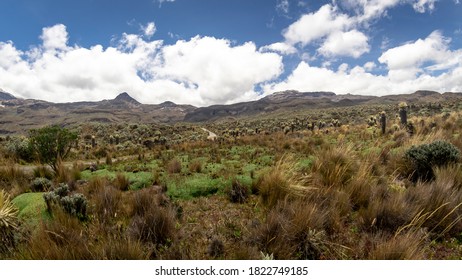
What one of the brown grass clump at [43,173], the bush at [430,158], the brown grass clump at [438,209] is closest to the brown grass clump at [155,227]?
the brown grass clump at [438,209]

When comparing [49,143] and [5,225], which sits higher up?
[49,143]

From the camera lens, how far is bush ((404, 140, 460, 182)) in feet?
23.9

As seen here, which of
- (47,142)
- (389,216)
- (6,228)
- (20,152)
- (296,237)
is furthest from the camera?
(20,152)

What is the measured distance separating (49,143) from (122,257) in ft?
38.7

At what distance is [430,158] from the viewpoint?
7328 mm

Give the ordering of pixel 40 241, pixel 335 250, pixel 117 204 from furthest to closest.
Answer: pixel 117 204 < pixel 335 250 < pixel 40 241

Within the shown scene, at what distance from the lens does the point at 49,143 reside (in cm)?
1280

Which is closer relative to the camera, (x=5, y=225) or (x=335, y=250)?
(x=335, y=250)

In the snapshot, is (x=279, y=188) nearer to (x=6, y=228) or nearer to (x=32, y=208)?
(x=6, y=228)

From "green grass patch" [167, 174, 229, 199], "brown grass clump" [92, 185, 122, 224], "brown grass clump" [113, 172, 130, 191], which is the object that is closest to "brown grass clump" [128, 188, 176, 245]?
"brown grass clump" [92, 185, 122, 224]

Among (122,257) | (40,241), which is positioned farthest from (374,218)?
(40,241)

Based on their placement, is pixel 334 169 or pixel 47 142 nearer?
pixel 334 169

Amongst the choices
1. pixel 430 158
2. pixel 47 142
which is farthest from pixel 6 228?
pixel 430 158
